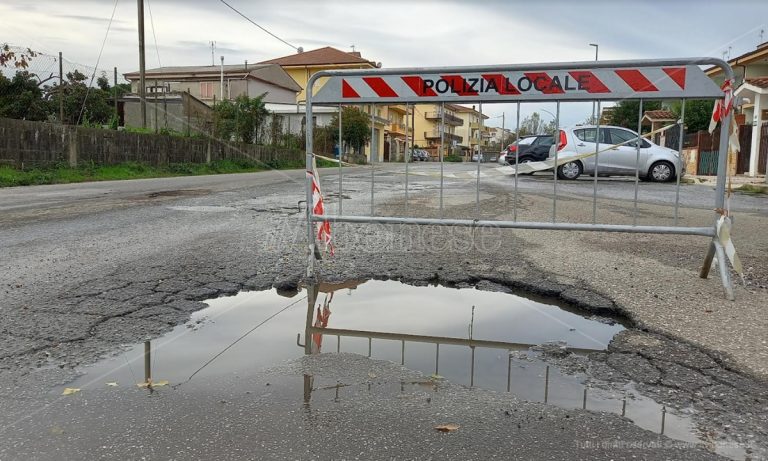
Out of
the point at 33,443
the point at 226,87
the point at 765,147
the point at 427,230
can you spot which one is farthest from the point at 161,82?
the point at 33,443

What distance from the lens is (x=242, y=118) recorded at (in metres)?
33.2

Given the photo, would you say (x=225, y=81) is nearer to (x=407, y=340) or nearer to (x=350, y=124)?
(x=350, y=124)

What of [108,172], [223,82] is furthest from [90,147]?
[223,82]

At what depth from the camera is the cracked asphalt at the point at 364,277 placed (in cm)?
229

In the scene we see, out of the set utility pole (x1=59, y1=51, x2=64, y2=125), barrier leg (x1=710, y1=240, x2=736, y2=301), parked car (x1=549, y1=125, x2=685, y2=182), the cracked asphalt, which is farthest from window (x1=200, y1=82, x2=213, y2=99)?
barrier leg (x1=710, y1=240, x2=736, y2=301)

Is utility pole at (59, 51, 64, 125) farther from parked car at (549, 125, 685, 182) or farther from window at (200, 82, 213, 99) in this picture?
window at (200, 82, 213, 99)

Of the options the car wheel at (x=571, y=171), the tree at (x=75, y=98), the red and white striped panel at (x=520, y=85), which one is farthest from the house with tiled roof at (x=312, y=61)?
the red and white striped panel at (x=520, y=85)

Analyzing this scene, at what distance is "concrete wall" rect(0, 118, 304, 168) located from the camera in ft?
57.1

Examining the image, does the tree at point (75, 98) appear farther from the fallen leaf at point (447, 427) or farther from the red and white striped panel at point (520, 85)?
the fallen leaf at point (447, 427)

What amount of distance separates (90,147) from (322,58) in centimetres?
5702

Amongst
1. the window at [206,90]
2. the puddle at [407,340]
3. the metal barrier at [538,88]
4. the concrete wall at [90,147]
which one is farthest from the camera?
the window at [206,90]

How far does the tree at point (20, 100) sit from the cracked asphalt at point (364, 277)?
18.9 metres

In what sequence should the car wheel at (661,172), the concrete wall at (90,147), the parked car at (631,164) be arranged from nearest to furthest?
the parked car at (631,164) → the car wheel at (661,172) → the concrete wall at (90,147)

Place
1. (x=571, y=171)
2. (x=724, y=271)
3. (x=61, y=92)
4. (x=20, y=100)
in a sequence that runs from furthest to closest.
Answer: (x=20, y=100)
(x=61, y=92)
(x=571, y=171)
(x=724, y=271)
